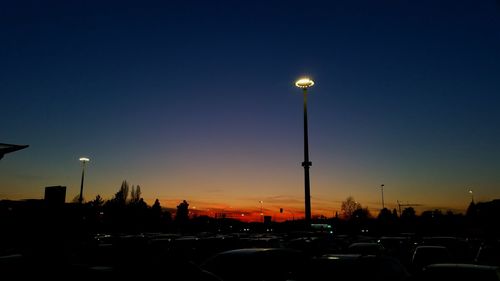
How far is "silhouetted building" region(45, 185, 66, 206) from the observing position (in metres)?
10.9

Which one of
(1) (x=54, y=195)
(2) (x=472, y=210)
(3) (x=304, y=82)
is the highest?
(3) (x=304, y=82)

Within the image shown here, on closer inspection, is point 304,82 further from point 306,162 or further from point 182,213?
point 182,213

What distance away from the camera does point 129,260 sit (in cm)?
648

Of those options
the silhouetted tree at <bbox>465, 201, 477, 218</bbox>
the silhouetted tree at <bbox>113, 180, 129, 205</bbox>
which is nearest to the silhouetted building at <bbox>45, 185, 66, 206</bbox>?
the silhouetted tree at <bbox>465, 201, 477, 218</bbox>

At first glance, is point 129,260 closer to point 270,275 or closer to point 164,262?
point 164,262

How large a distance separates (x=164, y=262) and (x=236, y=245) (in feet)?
35.8

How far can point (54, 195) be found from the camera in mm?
10891

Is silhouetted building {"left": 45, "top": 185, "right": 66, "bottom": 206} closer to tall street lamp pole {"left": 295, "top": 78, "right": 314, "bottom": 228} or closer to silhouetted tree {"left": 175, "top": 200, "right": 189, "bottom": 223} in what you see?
tall street lamp pole {"left": 295, "top": 78, "right": 314, "bottom": 228}

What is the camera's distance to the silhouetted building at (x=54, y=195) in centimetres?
1085

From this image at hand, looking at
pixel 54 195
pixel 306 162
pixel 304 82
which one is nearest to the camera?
pixel 54 195

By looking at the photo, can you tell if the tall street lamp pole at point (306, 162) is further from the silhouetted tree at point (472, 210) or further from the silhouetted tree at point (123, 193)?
the silhouetted tree at point (123, 193)

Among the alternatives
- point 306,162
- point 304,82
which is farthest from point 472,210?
point 306,162

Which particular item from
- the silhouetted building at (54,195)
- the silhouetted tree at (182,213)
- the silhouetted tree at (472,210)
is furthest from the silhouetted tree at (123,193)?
the silhouetted building at (54,195)

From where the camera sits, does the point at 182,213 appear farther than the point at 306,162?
Yes
